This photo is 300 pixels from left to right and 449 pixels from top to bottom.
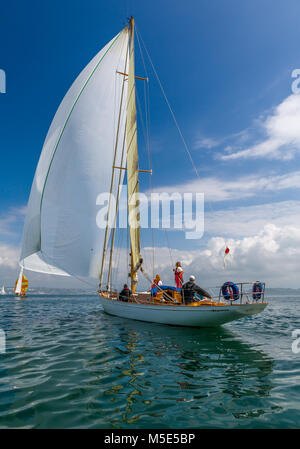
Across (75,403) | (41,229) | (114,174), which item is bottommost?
(75,403)

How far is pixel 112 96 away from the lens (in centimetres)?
2041

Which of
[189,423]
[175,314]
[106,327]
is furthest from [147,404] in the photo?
[106,327]

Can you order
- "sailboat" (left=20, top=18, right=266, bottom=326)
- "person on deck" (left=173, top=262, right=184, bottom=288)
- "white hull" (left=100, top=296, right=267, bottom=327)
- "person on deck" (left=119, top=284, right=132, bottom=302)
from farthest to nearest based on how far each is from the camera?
"person on deck" (left=119, top=284, right=132, bottom=302)
"sailboat" (left=20, top=18, right=266, bottom=326)
"person on deck" (left=173, top=262, right=184, bottom=288)
"white hull" (left=100, top=296, right=267, bottom=327)

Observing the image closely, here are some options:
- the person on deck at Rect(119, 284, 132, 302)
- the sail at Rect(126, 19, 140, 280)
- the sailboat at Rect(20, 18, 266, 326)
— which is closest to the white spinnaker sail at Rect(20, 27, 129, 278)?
the sailboat at Rect(20, 18, 266, 326)

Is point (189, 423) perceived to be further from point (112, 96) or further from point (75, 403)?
point (112, 96)

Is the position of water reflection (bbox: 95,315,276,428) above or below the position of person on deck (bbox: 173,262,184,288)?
below

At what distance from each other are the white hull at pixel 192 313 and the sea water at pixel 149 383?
3.85 feet

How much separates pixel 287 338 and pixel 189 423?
904 cm

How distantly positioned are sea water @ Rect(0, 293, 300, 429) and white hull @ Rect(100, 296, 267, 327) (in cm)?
117

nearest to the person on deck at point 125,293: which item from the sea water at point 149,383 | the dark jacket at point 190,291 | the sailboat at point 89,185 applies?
the sailboat at point 89,185

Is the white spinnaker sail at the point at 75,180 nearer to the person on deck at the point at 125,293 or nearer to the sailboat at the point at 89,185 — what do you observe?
the sailboat at the point at 89,185

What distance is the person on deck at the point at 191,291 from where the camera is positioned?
43.1 feet

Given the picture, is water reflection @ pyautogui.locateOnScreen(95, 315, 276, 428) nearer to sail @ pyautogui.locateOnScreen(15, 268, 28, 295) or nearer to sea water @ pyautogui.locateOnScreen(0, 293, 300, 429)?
sea water @ pyautogui.locateOnScreen(0, 293, 300, 429)

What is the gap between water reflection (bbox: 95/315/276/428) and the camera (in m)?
4.56
